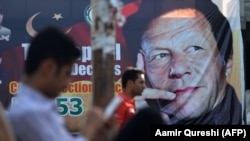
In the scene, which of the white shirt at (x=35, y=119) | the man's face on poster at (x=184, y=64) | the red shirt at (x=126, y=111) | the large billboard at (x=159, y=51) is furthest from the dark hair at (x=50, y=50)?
the man's face on poster at (x=184, y=64)

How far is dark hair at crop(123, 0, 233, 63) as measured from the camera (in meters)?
9.55

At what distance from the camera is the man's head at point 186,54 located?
9.56m

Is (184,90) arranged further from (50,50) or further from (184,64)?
(50,50)

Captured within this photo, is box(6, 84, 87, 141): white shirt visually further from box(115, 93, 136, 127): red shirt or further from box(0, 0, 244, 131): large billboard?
box(0, 0, 244, 131): large billboard

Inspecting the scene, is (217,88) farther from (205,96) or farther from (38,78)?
(38,78)

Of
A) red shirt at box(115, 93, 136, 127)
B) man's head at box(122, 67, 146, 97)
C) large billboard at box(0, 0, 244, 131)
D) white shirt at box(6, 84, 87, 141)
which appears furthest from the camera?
large billboard at box(0, 0, 244, 131)

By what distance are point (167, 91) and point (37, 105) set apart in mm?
7742

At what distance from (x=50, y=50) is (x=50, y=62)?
0.14 feet

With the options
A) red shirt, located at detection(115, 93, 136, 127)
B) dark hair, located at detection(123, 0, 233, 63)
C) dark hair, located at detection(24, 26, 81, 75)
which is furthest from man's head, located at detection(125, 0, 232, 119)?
dark hair, located at detection(24, 26, 81, 75)

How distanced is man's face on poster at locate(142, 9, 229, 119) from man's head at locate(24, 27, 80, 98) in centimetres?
756

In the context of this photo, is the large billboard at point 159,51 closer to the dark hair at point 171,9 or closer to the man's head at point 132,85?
the dark hair at point 171,9

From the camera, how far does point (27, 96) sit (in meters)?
1.95

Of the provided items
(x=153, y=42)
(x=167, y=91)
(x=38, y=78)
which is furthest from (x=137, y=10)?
(x=38, y=78)

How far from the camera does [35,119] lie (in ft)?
6.15
